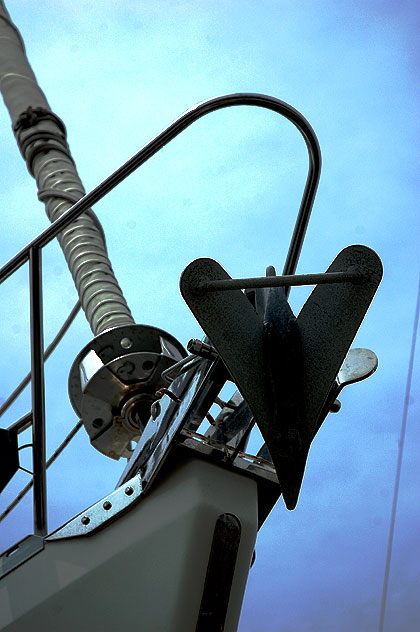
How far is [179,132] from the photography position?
2.71 m

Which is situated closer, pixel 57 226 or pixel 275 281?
pixel 275 281

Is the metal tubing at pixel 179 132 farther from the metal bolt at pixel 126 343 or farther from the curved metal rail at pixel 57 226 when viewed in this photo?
the metal bolt at pixel 126 343

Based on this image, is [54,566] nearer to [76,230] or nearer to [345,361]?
[345,361]

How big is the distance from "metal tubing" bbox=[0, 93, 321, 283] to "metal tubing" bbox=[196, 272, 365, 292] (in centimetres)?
69

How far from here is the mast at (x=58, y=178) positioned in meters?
3.61

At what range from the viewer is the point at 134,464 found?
2498 mm

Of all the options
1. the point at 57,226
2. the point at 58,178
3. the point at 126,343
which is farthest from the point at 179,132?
the point at 58,178

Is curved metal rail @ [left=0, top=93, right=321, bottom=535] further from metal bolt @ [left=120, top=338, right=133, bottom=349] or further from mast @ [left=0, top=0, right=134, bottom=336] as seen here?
mast @ [left=0, top=0, right=134, bottom=336]

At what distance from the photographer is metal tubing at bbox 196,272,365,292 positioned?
201 centimetres

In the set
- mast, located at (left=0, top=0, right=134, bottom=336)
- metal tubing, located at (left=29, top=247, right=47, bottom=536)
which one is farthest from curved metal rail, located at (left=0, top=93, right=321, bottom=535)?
mast, located at (left=0, top=0, right=134, bottom=336)

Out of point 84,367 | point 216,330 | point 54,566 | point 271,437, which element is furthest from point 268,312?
point 84,367

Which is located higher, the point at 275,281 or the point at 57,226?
the point at 57,226

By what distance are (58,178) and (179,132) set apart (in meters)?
1.76

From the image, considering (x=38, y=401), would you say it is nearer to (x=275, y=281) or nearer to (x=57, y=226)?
(x=57, y=226)
